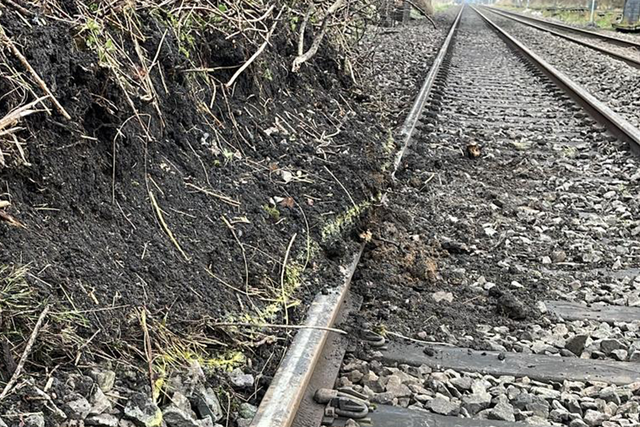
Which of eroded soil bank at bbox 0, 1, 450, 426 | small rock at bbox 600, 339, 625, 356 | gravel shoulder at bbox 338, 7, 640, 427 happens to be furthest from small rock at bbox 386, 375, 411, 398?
small rock at bbox 600, 339, 625, 356

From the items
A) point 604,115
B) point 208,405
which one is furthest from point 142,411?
point 604,115

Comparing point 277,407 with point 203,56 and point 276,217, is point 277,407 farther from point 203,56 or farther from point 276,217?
point 203,56

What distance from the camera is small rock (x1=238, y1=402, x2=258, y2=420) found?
2076 mm

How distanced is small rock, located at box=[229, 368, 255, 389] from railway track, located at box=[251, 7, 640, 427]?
0.34 ft

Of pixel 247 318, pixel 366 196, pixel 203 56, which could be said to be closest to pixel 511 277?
pixel 366 196

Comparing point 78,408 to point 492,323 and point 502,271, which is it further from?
point 502,271

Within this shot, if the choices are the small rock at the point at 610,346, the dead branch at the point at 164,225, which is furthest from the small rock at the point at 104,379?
the small rock at the point at 610,346

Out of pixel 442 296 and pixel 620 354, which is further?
pixel 442 296

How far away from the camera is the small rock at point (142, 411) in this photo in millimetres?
1875

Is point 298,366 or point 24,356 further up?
point 24,356

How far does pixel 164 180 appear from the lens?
9.84ft

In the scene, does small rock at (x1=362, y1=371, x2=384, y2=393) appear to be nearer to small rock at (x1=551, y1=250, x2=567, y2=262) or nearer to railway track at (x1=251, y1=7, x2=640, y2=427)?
railway track at (x1=251, y1=7, x2=640, y2=427)

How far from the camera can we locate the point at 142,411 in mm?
1897

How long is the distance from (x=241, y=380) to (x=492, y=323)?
121 cm
